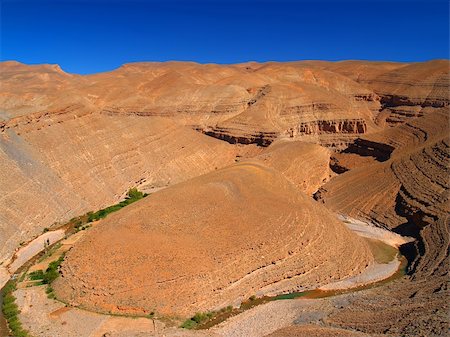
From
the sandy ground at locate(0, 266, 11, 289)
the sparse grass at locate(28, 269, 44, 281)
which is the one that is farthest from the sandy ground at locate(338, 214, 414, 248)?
the sandy ground at locate(0, 266, 11, 289)

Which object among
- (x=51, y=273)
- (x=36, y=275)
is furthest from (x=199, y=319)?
(x=36, y=275)

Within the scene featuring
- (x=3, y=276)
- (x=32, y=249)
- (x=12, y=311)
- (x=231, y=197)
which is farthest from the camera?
(x=32, y=249)

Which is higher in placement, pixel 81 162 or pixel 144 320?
pixel 81 162

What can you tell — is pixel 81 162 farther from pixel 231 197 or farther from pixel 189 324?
pixel 189 324

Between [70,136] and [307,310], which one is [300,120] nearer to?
[70,136]

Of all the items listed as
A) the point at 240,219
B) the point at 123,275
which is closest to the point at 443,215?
the point at 240,219

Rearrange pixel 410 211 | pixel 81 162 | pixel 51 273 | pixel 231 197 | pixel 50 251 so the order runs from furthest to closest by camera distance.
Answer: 1. pixel 81 162
2. pixel 410 211
3. pixel 50 251
4. pixel 231 197
5. pixel 51 273

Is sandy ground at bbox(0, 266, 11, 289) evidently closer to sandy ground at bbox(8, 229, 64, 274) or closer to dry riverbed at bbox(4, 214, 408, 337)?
sandy ground at bbox(8, 229, 64, 274)
